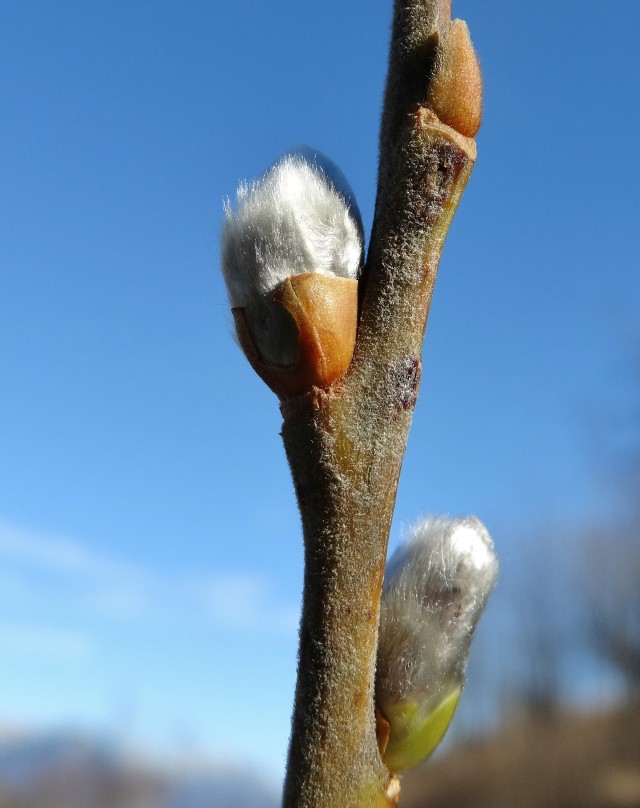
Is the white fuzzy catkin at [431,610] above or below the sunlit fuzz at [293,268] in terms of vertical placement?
below

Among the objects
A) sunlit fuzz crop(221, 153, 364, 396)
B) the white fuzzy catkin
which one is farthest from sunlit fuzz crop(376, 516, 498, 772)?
sunlit fuzz crop(221, 153, 364, 396)

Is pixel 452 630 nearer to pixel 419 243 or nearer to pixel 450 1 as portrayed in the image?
pixel 419 243

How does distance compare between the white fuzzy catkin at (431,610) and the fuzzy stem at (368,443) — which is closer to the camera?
the fuzzy stem at (368,443)

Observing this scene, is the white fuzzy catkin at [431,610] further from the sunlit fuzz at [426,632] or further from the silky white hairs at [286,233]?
the silky white hairs at [286,233]

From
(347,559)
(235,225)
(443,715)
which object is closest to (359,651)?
(347,559)

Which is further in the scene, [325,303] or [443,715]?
[443,715]

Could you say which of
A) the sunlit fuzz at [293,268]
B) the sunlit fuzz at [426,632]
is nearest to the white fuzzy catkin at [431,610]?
the sunlit fuzz at [426,632]
